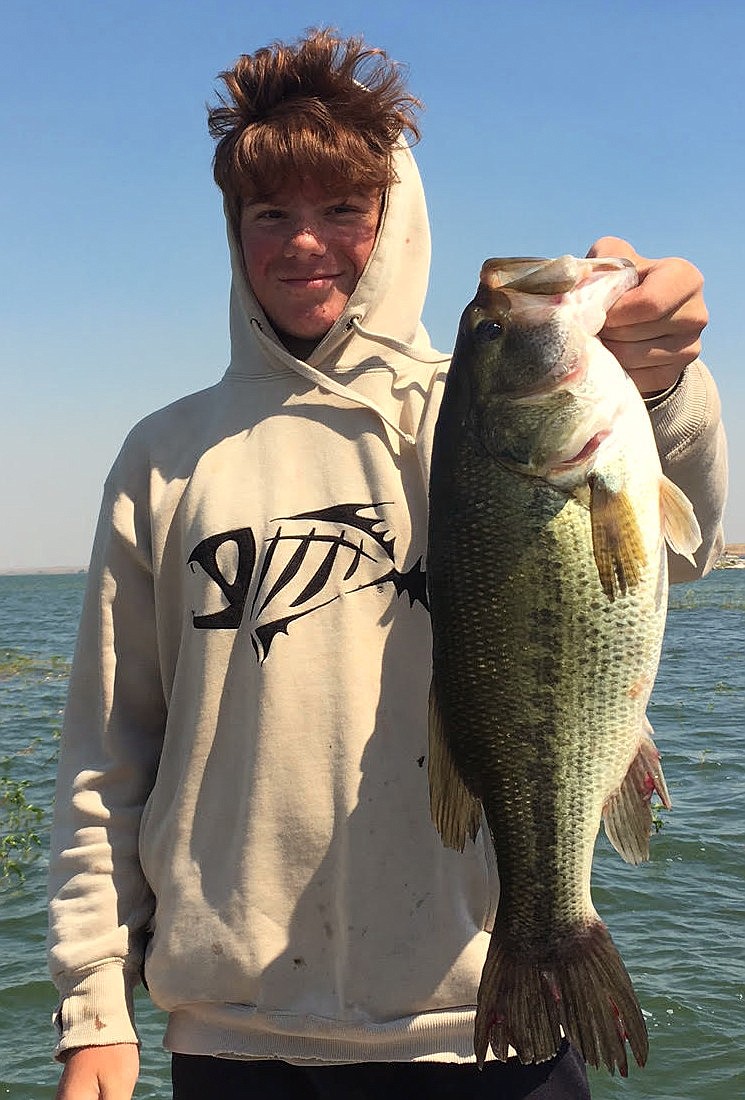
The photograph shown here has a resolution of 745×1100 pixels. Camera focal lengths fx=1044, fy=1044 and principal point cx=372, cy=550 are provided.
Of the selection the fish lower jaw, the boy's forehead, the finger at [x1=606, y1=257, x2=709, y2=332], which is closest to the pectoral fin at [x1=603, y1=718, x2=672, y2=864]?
the fish lower jaw

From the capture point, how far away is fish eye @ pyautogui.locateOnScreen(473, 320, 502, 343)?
2.32 meters

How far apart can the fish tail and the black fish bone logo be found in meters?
0.86

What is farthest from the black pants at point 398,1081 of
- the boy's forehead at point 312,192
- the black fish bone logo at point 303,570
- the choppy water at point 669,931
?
the choppy water at point 669,931

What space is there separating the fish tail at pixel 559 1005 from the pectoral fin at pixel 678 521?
88cm

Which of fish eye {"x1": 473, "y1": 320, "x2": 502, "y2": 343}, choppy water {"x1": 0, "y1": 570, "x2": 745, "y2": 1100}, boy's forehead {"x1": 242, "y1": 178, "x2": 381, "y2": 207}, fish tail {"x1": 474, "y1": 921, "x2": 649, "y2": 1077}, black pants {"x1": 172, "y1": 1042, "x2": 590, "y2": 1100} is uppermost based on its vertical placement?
boy's forehead {"x1": 242, "y1": 178, "x2": 381, "y2": 207}

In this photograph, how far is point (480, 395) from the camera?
232 cm

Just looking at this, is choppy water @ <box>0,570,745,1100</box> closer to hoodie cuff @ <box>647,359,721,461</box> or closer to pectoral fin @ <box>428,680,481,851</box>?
pectoral fin @ <box>428,680,481,851</box>

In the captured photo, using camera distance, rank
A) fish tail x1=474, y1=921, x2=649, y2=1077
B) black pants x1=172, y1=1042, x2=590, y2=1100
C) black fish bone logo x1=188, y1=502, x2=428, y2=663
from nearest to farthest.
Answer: fish tail x1=474, y1=921, x2=649, y2=1077
black pants x1=172, y1=1042, x2=590, y2=1100
black fish bone logo x1=188, y1=502, x2=428, y2=663

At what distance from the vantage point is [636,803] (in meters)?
2.30

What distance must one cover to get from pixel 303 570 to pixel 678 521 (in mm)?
918

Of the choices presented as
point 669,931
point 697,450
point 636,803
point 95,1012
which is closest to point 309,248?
point 697,450

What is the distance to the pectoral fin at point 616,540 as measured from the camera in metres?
2.15

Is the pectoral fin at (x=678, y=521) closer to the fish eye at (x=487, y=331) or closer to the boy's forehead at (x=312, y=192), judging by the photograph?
the fish eye at (x=487, y=331)

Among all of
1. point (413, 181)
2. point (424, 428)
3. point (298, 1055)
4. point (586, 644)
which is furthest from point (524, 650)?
point (413, 181)
